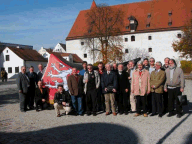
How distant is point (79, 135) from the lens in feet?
19.1

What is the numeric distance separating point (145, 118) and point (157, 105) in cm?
72

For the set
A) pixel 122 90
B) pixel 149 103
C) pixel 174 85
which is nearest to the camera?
pixel 174 85

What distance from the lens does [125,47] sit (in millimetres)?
52062

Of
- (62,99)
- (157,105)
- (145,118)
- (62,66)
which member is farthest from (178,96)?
(62,66)

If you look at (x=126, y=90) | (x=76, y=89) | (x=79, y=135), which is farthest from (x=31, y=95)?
(x=79, y=135)

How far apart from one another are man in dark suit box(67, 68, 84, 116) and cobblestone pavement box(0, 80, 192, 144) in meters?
0.50

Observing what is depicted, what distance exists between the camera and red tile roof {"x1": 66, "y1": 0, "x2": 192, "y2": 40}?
164 ft

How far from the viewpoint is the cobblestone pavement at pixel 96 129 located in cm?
541

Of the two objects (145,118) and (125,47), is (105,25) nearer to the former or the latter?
(125,47)

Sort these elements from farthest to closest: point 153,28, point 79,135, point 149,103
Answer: point 153,28
point 149,103
point 79,135

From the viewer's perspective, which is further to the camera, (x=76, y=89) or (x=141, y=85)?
(x=76, y=89)

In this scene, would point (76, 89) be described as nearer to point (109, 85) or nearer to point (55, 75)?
point (109, 85)

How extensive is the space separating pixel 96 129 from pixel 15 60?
46.4m

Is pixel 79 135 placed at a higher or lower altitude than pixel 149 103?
lower
